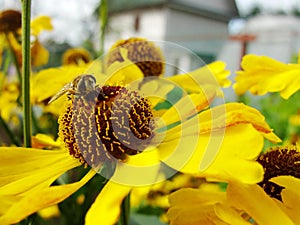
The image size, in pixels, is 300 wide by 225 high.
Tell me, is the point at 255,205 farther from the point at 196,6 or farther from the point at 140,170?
the point at 196,6

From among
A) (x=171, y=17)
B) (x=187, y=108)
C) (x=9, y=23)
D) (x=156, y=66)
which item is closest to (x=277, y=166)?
(x=187, y=108)

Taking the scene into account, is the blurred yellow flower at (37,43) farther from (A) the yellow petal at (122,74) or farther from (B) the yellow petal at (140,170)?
(B) the yellow petal at (140,170)

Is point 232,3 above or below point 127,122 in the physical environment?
below

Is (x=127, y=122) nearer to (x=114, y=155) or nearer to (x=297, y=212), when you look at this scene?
(x=114, y=155)

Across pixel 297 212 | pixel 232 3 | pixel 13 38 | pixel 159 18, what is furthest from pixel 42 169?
pixel 232 3

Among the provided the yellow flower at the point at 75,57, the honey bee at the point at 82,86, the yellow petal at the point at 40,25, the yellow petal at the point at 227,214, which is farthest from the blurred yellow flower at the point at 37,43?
the yellow petal at the point at 227,214
